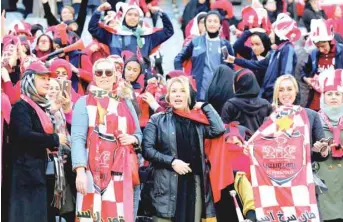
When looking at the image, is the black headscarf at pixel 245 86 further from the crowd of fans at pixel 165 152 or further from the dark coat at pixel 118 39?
the dark coat at pixel 118 39

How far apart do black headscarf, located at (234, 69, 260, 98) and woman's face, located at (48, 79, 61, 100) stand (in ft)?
5.87

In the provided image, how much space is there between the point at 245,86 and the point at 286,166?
4.09 ft

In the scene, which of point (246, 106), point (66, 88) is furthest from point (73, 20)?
point (246, 106)

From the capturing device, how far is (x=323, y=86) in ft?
37.7

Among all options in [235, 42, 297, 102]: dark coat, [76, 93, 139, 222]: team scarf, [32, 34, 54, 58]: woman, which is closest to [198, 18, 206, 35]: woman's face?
[235, 42, 297, 102]: dark coat

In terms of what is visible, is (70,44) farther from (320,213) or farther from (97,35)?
(320,213)

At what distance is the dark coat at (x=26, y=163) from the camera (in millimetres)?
10078

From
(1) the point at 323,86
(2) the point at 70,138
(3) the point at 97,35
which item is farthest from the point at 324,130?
(3) the point at 97,35

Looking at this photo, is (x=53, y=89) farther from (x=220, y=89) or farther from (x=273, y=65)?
(x=273, y=65)

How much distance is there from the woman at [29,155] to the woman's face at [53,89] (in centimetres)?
73

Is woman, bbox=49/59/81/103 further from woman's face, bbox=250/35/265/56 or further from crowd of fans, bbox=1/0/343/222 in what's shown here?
woman's face, bbox=250/35/265/56

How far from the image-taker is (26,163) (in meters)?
10.1

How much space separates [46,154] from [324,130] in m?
2.73

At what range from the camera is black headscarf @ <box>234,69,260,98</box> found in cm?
1148
